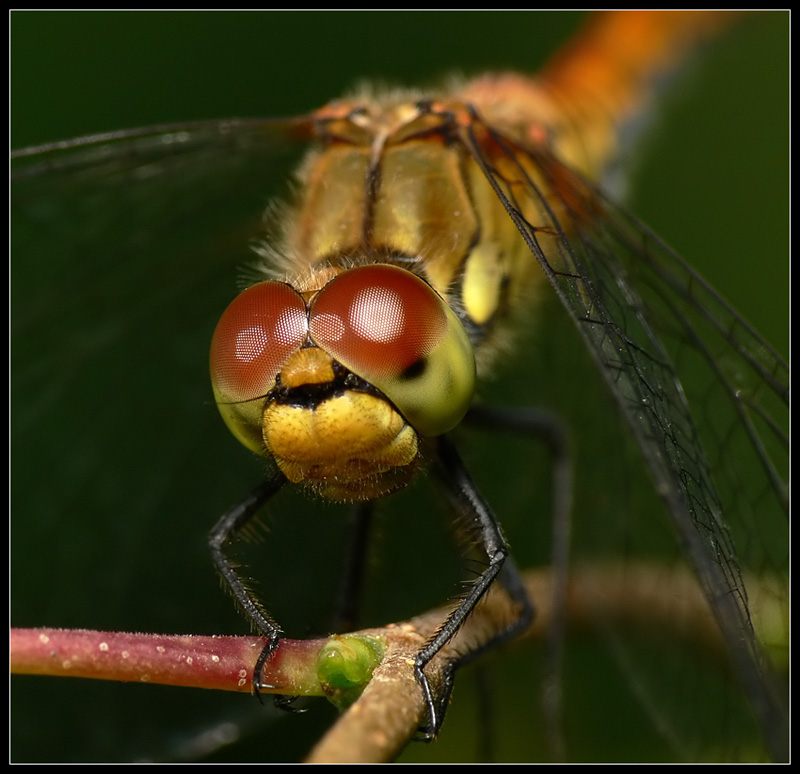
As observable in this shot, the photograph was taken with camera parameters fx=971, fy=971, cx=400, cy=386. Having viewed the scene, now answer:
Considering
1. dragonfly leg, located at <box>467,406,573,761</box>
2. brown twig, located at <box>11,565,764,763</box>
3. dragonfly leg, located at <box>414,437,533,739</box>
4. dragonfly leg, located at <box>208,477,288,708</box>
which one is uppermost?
Answer: brown twig, located at <box>11,565,764,763</box>

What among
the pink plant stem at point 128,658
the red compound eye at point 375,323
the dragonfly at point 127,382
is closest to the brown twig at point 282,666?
the pink plant stem at point 128,658

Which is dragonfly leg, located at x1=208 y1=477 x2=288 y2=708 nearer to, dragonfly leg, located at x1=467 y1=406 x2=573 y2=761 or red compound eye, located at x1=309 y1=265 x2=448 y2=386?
A: red compound eye, located at x1=309 y1=265 x2=448 y2=386

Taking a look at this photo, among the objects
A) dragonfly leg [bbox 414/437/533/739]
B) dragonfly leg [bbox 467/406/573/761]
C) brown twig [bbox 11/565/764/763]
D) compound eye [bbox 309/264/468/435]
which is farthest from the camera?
dragonfly leg [bbox 467/406/573/761]

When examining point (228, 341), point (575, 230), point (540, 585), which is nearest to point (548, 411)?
point (540, 585)

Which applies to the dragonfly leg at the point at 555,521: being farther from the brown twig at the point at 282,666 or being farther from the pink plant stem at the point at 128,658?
the pink plant stem at the point at 128,658

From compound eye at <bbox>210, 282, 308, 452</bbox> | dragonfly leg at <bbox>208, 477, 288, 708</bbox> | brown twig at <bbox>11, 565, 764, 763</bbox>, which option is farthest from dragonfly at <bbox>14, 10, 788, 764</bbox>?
brown twig at <bbox>11, 565, 764, 763</bbox>

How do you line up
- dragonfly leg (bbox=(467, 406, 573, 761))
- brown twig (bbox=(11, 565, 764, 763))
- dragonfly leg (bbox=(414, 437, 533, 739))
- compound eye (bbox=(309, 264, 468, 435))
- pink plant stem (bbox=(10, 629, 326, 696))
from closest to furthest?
brown twig (bbox=(11, 565, 764, 763)) < pink plant stem (bbox=(10, 629, 326, 696)) < dragonfly leg (bbox=(414, 437, 533, 739)) < compound eye (bbox=(309, 264, 468, 435)) < dragonfly leg (bbox=(467, 406, 573, 761))
